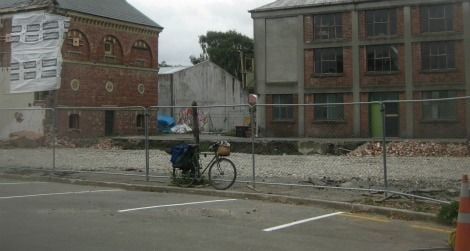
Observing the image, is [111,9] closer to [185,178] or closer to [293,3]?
[293,3]

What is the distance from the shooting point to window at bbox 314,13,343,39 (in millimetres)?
40562

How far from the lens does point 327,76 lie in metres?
40.7

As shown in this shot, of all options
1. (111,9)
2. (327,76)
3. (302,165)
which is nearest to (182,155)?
(302,165)

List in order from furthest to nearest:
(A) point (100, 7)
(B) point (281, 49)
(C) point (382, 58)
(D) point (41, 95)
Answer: (A) point (100, 7), (B) point (281, 49), (C) point (382, 58), (D) point (41, 95)

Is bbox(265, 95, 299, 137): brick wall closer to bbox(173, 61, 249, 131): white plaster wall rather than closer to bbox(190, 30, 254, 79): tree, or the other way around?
bbox(173, 61, 249, 131): white plaster wall

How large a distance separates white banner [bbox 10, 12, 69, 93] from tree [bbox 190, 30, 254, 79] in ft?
155

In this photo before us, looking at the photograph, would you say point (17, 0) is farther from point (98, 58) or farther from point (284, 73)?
point (284, 73)

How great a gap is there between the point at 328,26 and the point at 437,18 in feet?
24.2

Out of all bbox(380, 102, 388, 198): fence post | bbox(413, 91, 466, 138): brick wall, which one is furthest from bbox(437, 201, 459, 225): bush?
bbox(380, 102, 388, 198): fence post

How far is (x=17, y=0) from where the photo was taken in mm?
40156

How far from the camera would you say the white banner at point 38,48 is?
38.4 metres

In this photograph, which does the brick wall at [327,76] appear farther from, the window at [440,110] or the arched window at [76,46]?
the window at [440,110]

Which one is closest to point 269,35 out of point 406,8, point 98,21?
point 406,8

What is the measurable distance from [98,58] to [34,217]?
33258 mm
